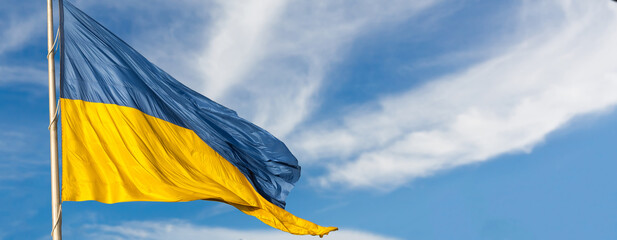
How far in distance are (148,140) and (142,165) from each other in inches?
37.2

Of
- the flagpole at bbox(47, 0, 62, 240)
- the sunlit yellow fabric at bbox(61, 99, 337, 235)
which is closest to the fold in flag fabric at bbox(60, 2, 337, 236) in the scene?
the sunlit yellow fabric at bbox(61, 99, 337, 235)

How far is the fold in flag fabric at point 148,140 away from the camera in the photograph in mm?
14133

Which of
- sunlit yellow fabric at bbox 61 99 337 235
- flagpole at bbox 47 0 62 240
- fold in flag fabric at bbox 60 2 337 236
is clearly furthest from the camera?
fold in flag fabric at bbox 60 2 337 236

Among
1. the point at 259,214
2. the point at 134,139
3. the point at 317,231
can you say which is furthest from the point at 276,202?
the point at 134,139

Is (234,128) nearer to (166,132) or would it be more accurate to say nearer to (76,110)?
(166,132)

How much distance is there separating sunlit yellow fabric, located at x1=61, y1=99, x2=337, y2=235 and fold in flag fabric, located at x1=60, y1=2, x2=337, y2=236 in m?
0.02

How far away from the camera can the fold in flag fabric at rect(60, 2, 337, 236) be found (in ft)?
46.4

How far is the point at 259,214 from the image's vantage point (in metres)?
16.8

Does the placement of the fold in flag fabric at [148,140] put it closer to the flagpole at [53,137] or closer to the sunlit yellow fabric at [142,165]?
the sunlit yellow fabric at [142,165]

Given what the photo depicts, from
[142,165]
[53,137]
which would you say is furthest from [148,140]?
[53,137]

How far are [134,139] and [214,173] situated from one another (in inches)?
98.2

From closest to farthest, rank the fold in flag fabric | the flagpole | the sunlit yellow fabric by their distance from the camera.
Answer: the flagpole
the sunlit yellow fabric
the fold in flag fabric

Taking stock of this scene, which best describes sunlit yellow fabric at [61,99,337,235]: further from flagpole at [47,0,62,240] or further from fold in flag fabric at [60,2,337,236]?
flagpole at [47,0,62,240]

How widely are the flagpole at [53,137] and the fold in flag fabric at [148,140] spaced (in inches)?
16.4
